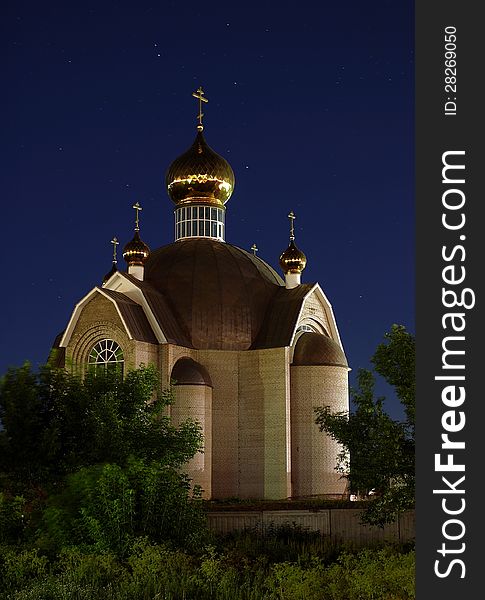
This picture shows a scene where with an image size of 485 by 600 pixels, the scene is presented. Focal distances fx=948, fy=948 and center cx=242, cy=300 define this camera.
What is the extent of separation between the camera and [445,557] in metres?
6.62

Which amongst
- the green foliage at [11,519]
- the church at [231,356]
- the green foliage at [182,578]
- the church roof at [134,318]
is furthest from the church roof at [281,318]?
the green foliage at [182,578]

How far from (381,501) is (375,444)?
3.68 feet

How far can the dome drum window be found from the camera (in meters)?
36.4

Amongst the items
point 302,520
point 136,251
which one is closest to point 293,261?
point 136,251

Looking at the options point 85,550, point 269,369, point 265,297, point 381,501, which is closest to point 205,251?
point 265,297

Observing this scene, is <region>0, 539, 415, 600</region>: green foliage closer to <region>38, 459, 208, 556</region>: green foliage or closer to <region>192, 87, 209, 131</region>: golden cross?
<region>38, 459, 208, 556</region>: green foliage

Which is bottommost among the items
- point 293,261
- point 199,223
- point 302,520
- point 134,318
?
point 302,520

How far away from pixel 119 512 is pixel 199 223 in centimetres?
2212

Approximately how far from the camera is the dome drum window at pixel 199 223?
120ft

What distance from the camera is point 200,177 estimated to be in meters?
36.4

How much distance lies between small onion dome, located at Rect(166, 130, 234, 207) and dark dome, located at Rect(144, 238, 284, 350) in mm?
2550

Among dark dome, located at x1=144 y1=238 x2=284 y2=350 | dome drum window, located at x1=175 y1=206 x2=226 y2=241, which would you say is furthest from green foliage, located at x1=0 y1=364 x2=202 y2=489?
dome drum window, located at x1=175 y1=206 x2=226 y2=241

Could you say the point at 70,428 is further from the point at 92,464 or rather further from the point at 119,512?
the point at 119,512

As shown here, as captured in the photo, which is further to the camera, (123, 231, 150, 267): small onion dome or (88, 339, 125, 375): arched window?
(123, 231, 150, 267): small onion dome
